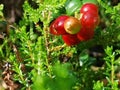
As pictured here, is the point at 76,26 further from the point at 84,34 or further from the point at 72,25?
the point at 84,34

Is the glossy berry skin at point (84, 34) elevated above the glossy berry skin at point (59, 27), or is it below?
below

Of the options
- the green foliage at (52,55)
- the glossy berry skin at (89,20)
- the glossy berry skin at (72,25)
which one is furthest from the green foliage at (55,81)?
the glossy berry skin at (89,20)

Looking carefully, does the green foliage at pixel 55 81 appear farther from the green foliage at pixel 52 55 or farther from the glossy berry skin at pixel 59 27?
the glossy berry skin at pixel 59 27

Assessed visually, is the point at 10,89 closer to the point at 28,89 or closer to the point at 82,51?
the point at 28,89

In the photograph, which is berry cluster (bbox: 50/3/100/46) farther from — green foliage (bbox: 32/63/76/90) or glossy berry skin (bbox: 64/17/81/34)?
green foliage (bbox: 32/63/76/90)

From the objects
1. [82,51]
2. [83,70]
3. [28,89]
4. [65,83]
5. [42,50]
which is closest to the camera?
[65,83]

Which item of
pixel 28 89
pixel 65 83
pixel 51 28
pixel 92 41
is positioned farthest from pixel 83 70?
pixel 65 83

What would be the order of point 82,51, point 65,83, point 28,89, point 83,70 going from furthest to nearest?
point 82,51 → point 83,70 → point 28,89 → point 65,83

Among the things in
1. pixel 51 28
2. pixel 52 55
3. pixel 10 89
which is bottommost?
pixel 10 89
